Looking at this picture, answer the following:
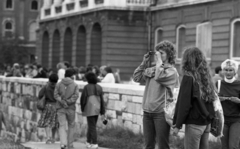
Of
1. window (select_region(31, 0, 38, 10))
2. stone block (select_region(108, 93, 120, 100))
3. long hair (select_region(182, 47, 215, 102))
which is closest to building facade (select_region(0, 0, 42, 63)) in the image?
window (select_region(31, 0, 38, 10))

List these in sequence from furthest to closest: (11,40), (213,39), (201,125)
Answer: (11,40) < (213,39) < (201,125)

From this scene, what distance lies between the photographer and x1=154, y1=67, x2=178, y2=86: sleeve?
27.1 ft

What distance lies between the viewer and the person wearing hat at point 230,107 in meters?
9.08

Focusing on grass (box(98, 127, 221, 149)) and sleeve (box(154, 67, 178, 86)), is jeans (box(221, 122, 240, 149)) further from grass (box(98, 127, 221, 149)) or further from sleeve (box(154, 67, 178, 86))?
grass (box(98, 127, 221, 149))

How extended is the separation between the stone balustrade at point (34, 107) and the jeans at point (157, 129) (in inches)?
189

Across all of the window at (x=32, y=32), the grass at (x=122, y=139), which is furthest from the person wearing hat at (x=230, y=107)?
the window at (x=32, y=32)

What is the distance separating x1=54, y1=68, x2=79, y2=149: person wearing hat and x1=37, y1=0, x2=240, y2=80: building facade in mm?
15213

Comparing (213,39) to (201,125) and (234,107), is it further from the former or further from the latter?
(201,125)

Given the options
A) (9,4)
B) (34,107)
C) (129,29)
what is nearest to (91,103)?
(34,107)

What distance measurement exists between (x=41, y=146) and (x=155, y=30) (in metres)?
21.8

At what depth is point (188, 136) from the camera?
7.46 m

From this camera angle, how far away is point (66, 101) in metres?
12.9

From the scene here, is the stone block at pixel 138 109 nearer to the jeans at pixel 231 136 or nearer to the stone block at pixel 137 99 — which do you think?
the stone block at pixel 137 99

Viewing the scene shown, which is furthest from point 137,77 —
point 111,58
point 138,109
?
point 111,58
